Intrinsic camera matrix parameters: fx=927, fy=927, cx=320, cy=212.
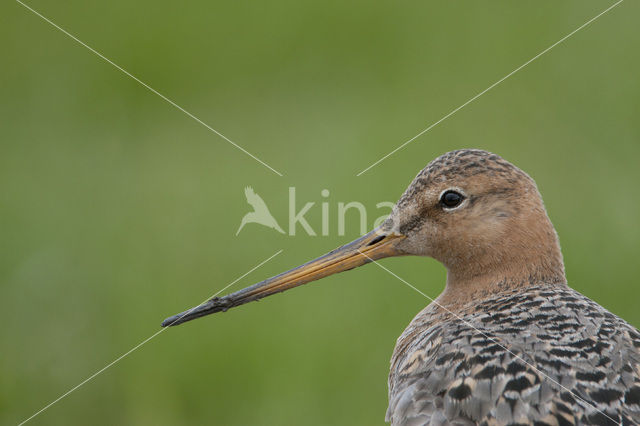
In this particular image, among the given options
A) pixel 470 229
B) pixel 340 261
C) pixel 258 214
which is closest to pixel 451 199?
pixel 470 229

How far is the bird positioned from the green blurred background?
1484mm

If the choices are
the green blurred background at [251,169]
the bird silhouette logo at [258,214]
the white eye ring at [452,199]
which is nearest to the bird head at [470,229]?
the white eye ring at [452,199]

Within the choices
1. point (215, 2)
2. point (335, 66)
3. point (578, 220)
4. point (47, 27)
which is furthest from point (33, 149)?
point (578, 220)

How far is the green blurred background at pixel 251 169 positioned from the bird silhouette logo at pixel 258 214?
0.06 m

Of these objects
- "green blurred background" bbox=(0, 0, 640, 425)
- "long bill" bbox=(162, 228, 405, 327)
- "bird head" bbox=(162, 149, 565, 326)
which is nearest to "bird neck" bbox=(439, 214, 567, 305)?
"bird head" bbox=(162, 149, 565, 326)

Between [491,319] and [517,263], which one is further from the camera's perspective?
[517,263]

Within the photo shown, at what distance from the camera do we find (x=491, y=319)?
135 inches

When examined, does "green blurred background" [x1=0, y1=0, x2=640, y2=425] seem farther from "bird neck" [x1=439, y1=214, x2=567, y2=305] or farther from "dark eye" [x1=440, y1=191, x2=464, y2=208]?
"dark eye" [x1=440, y1=191, x2=464, y2=208]

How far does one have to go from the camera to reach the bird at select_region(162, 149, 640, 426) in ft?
9.65

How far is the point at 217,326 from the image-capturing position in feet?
18.3

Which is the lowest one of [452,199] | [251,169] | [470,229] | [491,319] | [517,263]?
[491,319]

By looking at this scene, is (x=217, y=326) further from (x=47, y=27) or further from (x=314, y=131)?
(x=47, y=27)

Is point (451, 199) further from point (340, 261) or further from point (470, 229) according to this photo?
point (340, 261)

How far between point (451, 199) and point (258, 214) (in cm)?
263
